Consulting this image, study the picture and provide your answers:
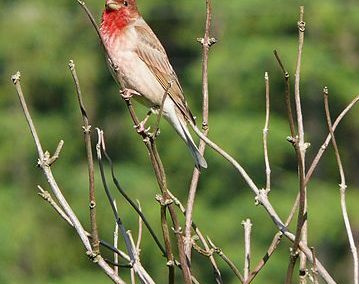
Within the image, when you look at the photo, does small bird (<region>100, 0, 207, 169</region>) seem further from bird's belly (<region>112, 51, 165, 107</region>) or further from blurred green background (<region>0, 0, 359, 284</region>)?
blurred green background (<region>0, 0, 359, 284</region>)

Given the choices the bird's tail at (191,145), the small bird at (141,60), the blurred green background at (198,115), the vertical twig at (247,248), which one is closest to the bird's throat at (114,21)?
the small bird at (141,60)

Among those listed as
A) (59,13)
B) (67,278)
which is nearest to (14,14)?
(59,13)

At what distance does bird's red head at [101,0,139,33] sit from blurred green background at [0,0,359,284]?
12184mm

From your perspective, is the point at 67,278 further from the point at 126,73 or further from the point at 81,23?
the point at 126,73

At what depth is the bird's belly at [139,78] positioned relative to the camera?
6145mm

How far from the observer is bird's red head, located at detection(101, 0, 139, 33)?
20.8 feet

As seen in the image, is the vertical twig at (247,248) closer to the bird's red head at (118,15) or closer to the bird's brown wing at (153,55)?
the bird's brown wing at (153,55)

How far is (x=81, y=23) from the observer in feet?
69.5

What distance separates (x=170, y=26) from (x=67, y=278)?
5137mm

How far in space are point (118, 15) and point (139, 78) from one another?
0.41 metres

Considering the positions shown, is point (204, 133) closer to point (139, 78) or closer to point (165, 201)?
point (165, 201)

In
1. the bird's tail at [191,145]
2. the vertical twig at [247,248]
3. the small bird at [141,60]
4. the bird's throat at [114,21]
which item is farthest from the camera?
the bird's throat at [114,21]

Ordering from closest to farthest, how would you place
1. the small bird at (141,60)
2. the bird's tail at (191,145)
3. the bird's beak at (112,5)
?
the bird's tail at (191,145), the small bird at (141,60), the bird's beak at (112,5)

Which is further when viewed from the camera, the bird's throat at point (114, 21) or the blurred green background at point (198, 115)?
the blurred green background at point (198, 115)
